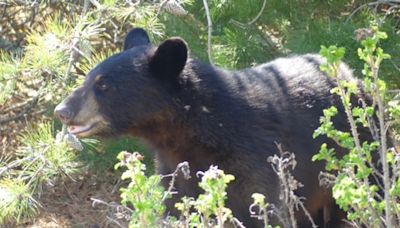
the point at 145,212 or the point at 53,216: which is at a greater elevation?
the point at 145,212

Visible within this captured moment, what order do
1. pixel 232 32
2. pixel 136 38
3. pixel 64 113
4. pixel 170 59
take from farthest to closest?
pixel 232 32, pixel 136 38, pixel 170 59, pixel 64 113

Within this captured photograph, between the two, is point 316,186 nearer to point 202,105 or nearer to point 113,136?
point 202,105

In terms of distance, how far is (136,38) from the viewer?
19.5 ft

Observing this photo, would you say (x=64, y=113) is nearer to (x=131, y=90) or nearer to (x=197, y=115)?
(x=131, y=90)

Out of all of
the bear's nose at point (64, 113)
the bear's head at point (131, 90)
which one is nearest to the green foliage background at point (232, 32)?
the bear's head at point (131, 90)

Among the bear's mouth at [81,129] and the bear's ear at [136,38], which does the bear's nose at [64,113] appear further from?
the bear's ear at [136,38]

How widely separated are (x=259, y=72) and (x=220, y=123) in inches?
19.9

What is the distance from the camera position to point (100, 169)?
7.47 meters

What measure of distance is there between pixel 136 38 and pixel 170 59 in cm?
56

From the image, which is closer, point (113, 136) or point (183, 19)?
point (113, 136)

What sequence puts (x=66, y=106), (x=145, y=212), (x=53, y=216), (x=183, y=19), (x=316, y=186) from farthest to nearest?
(x=53, y=216) < (x=183, y=19) < (x=316, y=186) < (x=66, y=106) < (x=145, y=212)

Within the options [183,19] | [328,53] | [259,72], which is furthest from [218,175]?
[183,19]

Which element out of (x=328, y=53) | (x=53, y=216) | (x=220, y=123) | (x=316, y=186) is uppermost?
(x=328, y=53)

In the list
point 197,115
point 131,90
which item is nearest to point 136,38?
point 131,90
